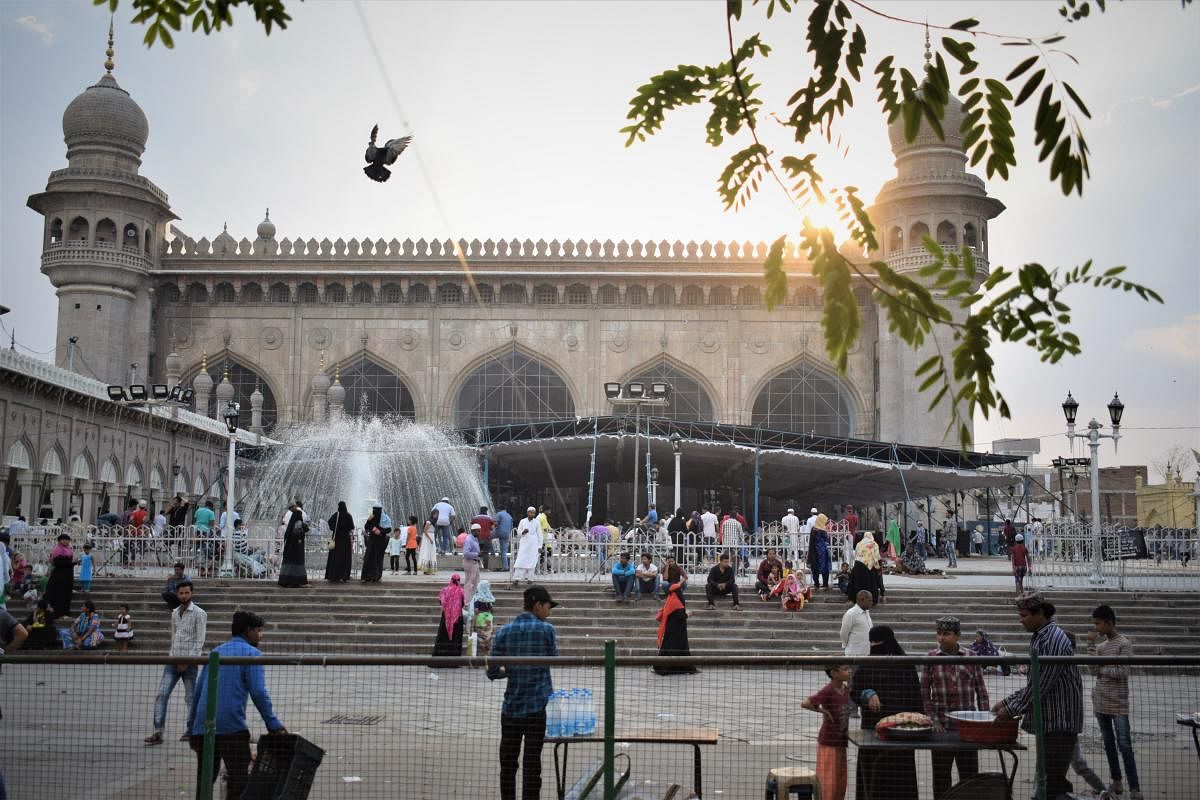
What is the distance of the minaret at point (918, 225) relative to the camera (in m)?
29.9

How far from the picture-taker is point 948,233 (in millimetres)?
30828

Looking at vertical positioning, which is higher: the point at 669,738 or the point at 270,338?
the point at 270,338

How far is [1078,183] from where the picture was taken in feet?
9.47

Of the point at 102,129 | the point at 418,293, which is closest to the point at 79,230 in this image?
the point at 102,129

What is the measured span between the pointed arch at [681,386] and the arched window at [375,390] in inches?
241

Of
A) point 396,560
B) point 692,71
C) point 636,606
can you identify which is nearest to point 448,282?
point 396,560

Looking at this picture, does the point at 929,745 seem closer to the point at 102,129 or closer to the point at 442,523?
the point at 442,523

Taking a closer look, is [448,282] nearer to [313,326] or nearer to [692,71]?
[313,326]

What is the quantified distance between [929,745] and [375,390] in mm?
28741

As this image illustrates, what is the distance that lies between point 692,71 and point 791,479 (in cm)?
2366

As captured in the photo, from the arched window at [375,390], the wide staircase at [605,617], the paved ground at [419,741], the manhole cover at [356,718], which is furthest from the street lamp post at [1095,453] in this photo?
the arched window at [375,390]

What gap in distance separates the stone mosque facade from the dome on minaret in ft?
0.13

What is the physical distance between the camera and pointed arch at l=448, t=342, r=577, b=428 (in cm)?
3164

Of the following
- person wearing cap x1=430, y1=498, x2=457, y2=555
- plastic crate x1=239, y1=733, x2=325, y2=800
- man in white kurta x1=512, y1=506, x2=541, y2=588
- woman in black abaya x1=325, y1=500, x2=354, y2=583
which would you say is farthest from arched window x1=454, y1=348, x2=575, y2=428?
plastic crate x1=239, y1=733, x2=325, y2=800
